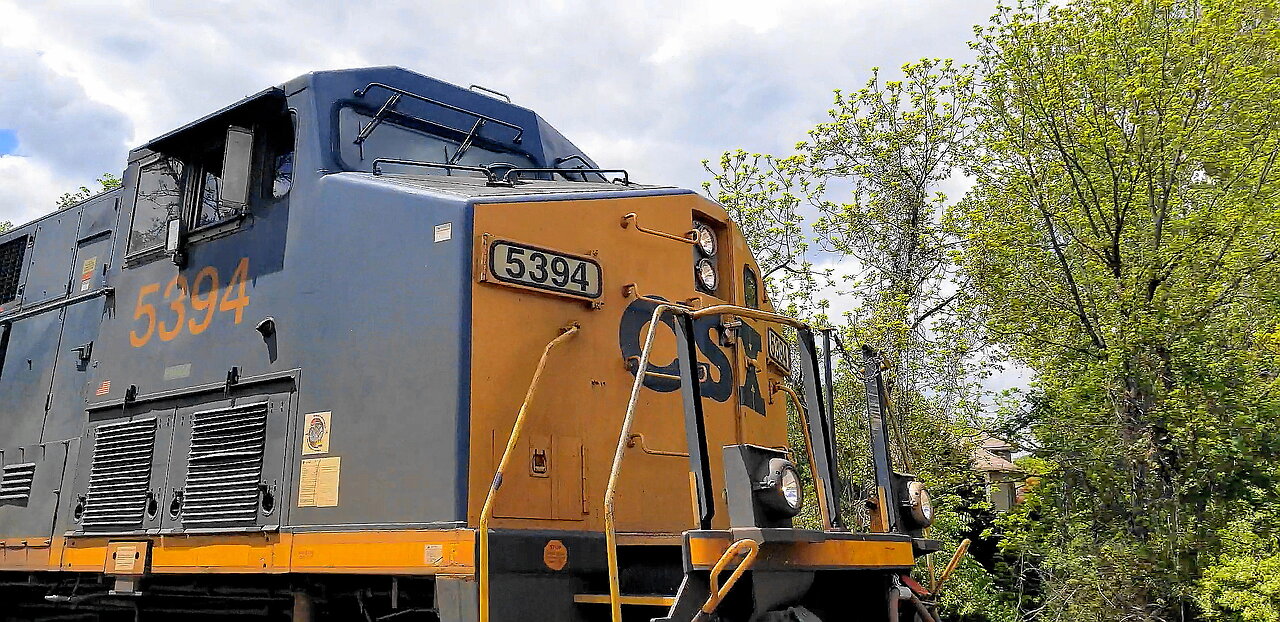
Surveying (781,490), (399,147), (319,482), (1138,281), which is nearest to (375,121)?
(399,147)

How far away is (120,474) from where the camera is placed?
4.96 metres

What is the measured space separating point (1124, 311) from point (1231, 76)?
2995 mm

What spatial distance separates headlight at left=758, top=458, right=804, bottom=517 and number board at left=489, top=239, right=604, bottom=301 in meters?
1.33

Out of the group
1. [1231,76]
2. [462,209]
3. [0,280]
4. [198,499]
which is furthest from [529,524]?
[1231,76]

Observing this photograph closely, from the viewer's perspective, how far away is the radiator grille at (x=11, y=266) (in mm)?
7023

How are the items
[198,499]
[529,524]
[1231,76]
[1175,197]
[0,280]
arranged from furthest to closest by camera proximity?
[1175,197]
[1231,76]
[0,280]
[198,499]
[529,524]

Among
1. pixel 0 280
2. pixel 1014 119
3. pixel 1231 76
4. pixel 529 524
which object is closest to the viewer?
pixel 529 524

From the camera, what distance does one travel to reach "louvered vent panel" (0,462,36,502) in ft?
18.9

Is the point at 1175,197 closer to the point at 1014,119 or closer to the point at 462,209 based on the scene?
the point at 1014,119

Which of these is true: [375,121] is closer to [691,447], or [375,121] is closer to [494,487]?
[494,487]

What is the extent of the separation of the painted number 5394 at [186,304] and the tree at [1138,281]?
30.3 ft

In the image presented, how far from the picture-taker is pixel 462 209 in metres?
3.82

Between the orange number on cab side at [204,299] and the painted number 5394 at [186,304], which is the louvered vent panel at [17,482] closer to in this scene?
the painted number 5394 at [186,304]

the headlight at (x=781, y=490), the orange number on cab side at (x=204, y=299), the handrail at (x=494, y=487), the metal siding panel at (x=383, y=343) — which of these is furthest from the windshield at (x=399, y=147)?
the headlight at (x=781, y=490)
